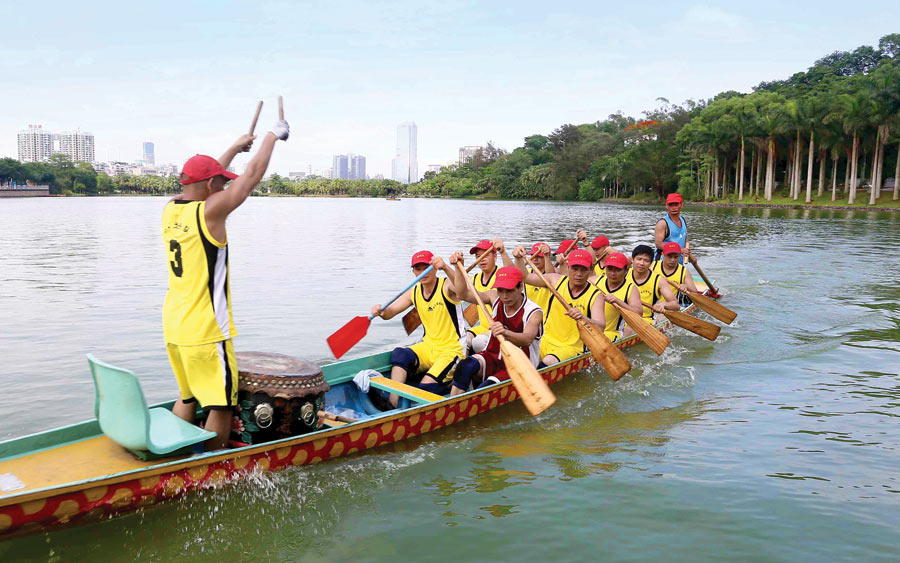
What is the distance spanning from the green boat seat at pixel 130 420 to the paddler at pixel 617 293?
563 centimetres

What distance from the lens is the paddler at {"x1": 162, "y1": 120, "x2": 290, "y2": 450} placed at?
4406mm

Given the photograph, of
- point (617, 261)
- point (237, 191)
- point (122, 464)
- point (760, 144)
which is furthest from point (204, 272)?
point (760, 144)

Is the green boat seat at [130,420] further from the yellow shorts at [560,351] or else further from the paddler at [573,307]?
the yellow shorts at [560,351]

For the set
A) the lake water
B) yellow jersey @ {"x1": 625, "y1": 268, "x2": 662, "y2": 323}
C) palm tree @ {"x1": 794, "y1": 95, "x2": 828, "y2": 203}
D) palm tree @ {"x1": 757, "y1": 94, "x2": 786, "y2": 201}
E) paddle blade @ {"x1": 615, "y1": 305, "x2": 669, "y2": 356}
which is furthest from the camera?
palm tree @ {"x1": 757, "y1": 94, "x2": 786, "y2": 201}

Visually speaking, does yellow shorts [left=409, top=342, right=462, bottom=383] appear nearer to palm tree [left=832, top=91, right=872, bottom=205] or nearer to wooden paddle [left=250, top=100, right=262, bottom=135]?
wooden paddle [left=250, top=100, right=262, bottom=135]

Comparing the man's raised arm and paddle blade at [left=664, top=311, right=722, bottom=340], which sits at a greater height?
the man's raised arm

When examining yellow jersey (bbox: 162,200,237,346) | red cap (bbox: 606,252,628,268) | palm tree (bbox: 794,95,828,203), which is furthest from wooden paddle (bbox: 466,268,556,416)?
palm tree (bbox: 794,95,828,203)

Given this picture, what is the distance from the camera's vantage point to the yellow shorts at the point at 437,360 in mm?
7387

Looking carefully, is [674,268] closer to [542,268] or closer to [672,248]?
[672,248]

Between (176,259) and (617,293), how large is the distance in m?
6.64

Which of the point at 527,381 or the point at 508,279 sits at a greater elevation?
the point at 508,279

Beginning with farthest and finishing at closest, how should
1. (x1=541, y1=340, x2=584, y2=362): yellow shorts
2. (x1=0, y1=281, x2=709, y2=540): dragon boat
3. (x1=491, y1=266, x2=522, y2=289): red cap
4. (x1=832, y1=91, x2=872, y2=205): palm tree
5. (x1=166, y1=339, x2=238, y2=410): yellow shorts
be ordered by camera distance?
(x1=832, y1=91, x2=872, y2=205): palm tree
(x1=541, y1=340, x2=584, y2=362): yellow shorts
(x1=491, y1=266, x2=522, y2=289): red cap
(x1=166, y1=339, x2=238, y2=410): yellow shorts
(x1=0, y1=281, x2=709, y2=540): dragon boat

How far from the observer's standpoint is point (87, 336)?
1145 cm

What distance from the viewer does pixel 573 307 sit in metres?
8.28
